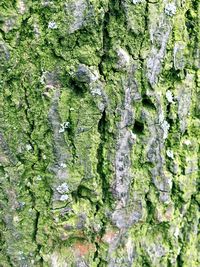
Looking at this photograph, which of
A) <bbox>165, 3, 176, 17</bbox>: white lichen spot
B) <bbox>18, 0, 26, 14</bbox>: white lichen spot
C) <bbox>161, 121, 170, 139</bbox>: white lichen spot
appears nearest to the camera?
<bbox>18, 0, 26, 14</bbox>: white lichen spot

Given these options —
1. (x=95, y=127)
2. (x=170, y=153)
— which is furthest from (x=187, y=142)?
(x=95, y=127)

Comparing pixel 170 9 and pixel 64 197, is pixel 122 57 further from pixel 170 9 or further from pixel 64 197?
pixel 64 197

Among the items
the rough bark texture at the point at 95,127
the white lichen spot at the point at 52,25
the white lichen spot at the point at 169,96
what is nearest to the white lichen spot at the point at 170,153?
the rough bark texture at the point at 95,127

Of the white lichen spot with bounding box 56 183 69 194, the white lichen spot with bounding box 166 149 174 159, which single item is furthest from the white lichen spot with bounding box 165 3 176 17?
the white lichen spot with bounding box 56 183 69 194

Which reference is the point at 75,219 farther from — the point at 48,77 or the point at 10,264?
the point at 48,77

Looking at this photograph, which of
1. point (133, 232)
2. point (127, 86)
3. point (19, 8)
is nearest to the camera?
point (19, 8)

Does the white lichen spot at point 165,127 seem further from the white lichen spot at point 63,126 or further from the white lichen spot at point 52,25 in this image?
the white lichen spot at point 52,25

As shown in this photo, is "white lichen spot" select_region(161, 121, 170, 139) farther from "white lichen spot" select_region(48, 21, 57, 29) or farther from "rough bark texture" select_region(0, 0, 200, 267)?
"white lichen spot" select_region(48, 21, 57, 29)

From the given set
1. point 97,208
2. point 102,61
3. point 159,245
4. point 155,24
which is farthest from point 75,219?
point 155,24

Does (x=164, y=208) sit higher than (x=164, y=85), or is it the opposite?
(x=164, y=85)
